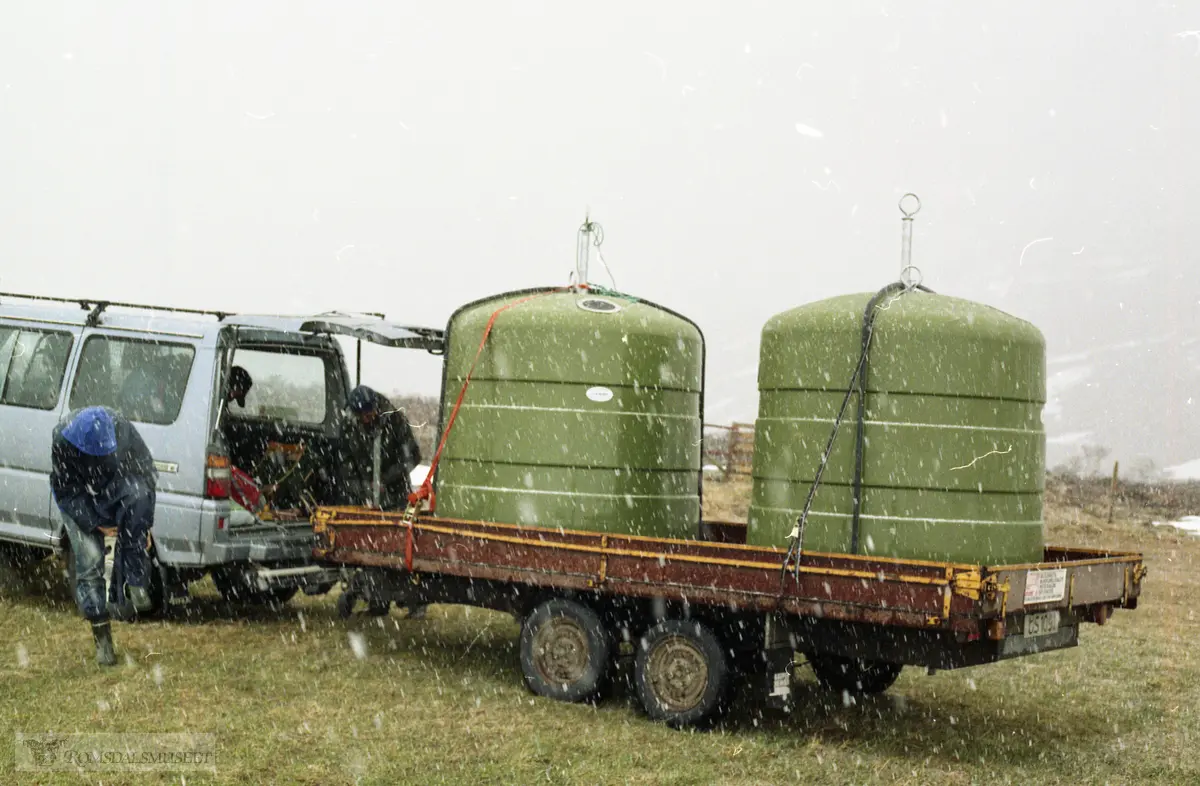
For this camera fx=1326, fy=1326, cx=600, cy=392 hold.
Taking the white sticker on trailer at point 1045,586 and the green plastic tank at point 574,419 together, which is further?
the green plastic tank at point 574,419

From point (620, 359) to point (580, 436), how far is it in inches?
19.6

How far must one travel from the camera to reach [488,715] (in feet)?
23.3

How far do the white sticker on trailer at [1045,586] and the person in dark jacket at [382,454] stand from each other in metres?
4.84

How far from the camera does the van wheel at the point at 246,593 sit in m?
9.73

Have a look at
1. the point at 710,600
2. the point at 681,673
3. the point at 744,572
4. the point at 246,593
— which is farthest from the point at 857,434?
the point at 246,593

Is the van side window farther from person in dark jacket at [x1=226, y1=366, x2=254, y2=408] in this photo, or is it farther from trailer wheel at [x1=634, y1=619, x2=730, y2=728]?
trailer wheel at [x1=634, y1=619, x2=730, y2=728]

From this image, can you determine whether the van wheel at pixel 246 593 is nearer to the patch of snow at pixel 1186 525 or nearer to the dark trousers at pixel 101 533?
the dark trousers at pixel 101 533

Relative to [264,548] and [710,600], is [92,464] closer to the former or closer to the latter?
[264,548]

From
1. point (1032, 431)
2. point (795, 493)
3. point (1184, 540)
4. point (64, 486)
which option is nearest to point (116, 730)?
point (64, 486)

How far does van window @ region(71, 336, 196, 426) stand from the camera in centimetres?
902

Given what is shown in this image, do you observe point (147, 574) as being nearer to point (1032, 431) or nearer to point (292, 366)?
point (292, 366)

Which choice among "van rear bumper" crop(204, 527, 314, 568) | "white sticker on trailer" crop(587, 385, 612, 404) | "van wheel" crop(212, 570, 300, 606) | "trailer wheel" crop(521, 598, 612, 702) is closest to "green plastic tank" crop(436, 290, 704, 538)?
"white sticker on trailer" crop(587, 385, 612, 404)

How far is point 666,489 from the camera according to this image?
788 centimetres

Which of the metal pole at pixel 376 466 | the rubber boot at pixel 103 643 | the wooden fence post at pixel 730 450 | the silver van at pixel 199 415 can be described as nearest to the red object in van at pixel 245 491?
the silver van at pixel 199 415
